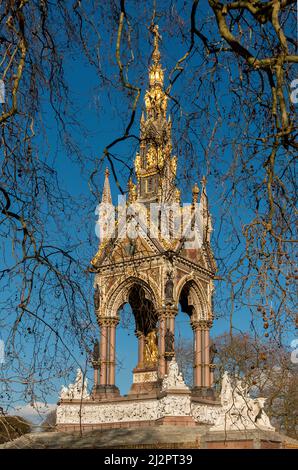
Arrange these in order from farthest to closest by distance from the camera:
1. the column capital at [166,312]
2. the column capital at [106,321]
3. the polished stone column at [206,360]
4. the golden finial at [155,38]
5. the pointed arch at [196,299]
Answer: the pointed arch at [196,299], the column capital at [106,321], the polished stone column at [206,360], the column capital at [166,312], the golden finial at [155,38]

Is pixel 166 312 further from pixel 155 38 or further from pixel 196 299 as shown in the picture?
pixel 155 38

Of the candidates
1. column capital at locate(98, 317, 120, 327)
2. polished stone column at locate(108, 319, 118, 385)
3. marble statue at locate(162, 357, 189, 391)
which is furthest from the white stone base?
column capital at locate(98, 317, 120, 327)

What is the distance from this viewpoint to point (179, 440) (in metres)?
19.5

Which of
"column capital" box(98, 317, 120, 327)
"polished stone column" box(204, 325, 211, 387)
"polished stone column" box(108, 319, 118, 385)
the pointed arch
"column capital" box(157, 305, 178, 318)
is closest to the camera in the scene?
"column capital" box(157, 305, 178, 318)

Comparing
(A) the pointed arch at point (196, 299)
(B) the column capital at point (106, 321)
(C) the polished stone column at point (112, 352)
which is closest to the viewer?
(C) the polished stone column at point (112, 352)

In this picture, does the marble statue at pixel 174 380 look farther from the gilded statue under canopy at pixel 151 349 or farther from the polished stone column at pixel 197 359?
the gilded statue under canopy at pixel 151 349

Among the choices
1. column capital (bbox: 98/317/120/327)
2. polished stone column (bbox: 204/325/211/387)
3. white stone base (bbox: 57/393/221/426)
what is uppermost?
column capital (bbox: 98/317/120/327)

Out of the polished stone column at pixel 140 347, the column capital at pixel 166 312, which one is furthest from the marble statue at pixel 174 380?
the polished stone column at pixel 140 347

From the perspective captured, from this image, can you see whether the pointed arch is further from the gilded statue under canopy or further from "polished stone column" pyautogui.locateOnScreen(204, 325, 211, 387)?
the gilded statue under canopy
